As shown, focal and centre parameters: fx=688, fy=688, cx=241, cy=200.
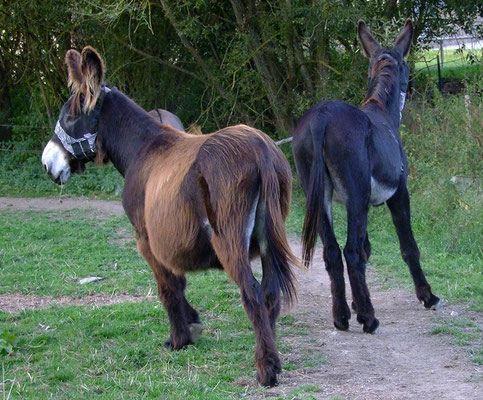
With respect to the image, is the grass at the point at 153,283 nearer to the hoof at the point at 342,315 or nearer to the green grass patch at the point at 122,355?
the green grass patch at the point at 122,355

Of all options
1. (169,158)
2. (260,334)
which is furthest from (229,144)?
(260,334)

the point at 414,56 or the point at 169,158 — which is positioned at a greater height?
the point at 414,56

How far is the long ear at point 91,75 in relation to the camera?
4918 mm

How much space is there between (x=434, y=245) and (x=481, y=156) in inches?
68.2

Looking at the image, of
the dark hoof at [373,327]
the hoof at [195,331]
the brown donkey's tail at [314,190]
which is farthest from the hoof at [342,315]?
the hoof at [195,331]

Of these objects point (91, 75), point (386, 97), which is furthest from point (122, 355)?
point (386, 97)

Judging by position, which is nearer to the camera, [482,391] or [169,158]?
[482,391]

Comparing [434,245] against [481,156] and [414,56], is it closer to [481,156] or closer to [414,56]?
[481,156]

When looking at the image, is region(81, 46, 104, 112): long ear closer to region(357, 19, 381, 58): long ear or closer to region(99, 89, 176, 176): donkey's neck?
region(99, 89, 176, 176): donkey's neck

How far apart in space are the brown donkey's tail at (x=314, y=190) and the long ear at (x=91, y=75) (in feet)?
5.38

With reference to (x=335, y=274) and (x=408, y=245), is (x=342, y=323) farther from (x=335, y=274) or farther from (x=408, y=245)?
(x=408, y=245)

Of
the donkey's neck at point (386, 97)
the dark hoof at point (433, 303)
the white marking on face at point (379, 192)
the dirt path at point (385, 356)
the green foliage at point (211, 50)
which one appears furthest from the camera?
the green foliage at point (211, 50)

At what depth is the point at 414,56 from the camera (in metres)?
10.2

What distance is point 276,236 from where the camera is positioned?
13.9 ft
